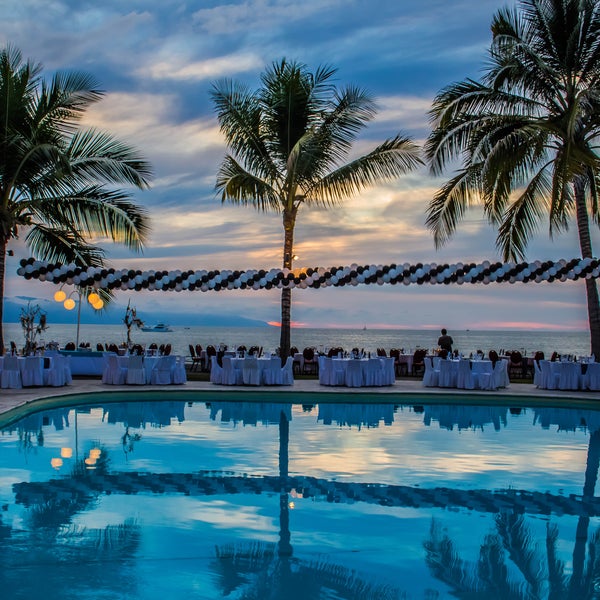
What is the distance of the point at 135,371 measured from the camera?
17562mm

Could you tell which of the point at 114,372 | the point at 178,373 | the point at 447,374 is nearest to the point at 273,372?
the point at 178,373

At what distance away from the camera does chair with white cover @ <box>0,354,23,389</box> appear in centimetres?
1619

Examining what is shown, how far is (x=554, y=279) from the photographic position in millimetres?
15258

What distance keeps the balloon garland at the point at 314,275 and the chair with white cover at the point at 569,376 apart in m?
3.06

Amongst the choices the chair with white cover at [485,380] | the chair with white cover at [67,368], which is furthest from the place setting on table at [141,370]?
the chair with white cover at [485,380]

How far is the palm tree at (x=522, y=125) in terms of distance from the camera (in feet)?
56.5

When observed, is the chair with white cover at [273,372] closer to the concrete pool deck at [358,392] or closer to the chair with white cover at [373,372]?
the concrete pool deck at [358,392]

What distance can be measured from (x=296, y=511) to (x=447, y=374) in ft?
37.0

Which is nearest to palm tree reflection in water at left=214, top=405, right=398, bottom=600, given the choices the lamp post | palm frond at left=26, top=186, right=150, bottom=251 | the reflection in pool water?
the reflection in pool water

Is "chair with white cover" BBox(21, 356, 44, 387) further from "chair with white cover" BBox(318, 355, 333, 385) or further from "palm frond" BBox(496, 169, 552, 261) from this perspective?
"palm frond" BBox(496, 169, 552, 261)

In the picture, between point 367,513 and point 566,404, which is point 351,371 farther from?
point 367,513

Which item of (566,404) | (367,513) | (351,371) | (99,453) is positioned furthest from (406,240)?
(367,513)

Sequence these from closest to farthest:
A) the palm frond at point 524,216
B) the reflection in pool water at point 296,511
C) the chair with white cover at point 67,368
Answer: the reflection in pool water at point 296,511
the chair with white cover at point 67,368
the palm frond at point 524,216

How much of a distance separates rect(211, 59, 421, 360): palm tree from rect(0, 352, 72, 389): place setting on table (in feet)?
19.3
